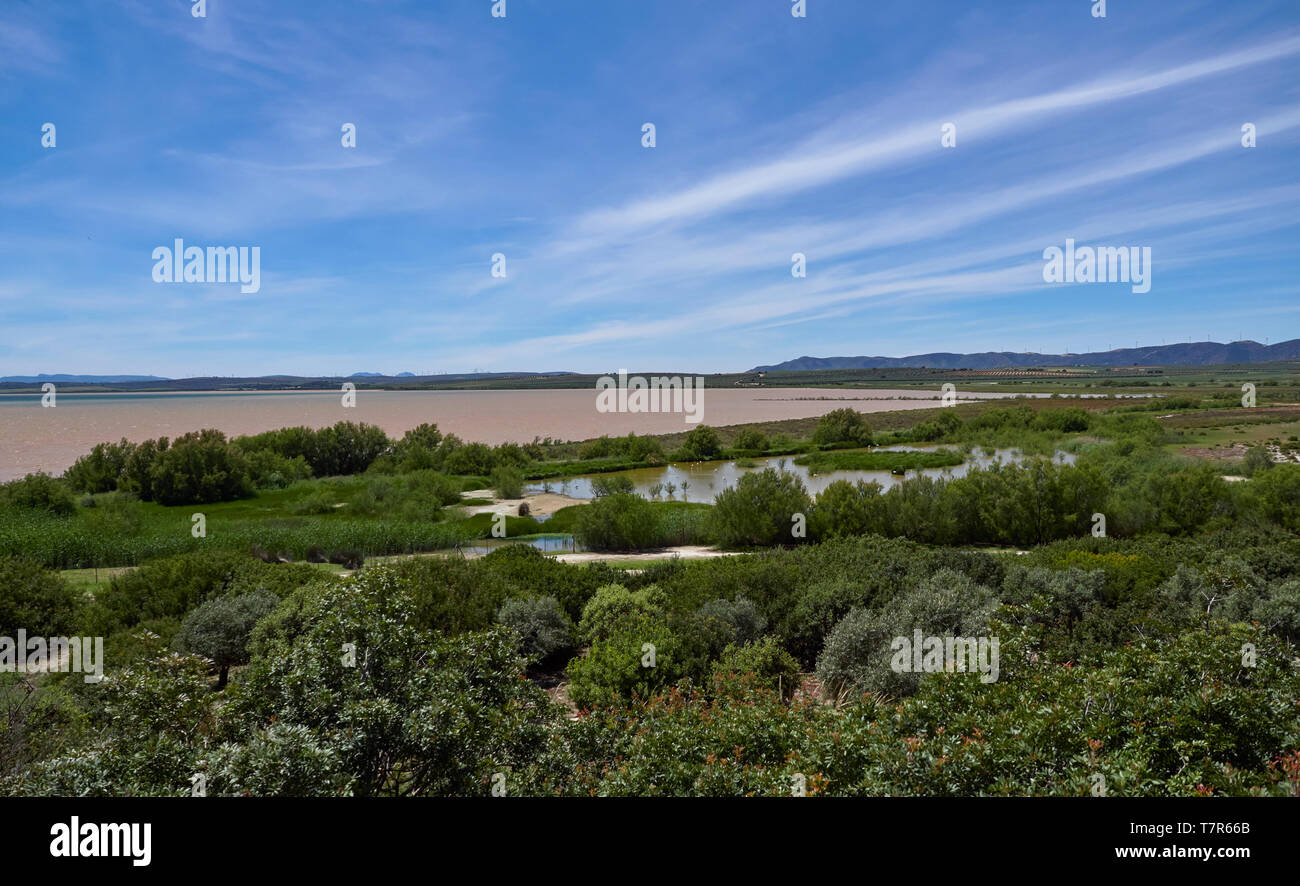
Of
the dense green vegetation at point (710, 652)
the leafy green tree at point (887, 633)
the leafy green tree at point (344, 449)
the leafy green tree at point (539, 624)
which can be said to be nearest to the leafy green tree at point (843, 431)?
the dense green vegetation at point (710, 652)

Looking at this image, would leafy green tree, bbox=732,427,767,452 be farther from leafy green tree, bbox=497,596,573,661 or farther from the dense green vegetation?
leafy green tree, bbox=497,596,573,661

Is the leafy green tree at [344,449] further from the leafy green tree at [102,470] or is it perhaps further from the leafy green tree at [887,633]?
the leafy green tree at [887,633]

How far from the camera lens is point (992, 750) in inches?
250

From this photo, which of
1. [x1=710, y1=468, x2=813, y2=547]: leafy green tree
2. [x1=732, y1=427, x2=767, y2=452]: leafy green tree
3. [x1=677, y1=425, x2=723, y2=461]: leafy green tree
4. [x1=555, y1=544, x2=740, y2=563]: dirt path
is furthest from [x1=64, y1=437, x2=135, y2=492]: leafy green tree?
[x1=732, y1=427, x2=767, y2=452]: leafy green tree

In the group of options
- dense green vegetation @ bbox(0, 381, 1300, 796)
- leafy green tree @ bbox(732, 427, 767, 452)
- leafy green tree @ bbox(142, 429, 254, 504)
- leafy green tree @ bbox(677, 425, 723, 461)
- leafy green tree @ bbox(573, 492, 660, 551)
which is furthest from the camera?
leafy green tree @ bbox(732, 427, 767, 452)

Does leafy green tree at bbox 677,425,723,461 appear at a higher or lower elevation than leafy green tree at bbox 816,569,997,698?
higher

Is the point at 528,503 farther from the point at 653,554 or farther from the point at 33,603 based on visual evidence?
the point at 33,603

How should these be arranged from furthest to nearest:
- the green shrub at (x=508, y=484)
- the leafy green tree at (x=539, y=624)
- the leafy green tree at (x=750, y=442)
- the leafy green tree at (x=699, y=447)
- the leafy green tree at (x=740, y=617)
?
the leafy green tree at (x=750, y=442), the leafy green tree at (x=699, y=447), the green shrub at (x=508, y=484), the leafy green tree at (x=539, y=624), the leafy green tree at (x=740, y=617)

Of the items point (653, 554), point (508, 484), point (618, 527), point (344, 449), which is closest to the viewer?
point (653, 554)

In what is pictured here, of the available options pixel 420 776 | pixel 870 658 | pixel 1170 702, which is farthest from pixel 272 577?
pixel 1170 702

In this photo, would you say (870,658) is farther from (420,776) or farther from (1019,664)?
(420,776)

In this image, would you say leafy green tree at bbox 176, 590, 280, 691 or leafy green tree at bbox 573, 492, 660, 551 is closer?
leafy green tree at bbox 176, 590, 280, 691

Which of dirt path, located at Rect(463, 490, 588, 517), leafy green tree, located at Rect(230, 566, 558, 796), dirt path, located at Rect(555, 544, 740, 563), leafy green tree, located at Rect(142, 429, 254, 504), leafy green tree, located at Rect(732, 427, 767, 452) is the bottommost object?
dirt path, located at Rect(555, 544, 740, 563)

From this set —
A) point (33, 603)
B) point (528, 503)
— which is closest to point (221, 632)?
point (33, 603)
